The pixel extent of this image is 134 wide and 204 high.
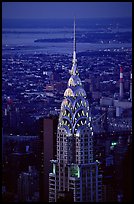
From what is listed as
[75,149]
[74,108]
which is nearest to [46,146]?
[75,149]

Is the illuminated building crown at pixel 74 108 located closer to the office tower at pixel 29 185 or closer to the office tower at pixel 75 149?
the office tower at pixel 75 149

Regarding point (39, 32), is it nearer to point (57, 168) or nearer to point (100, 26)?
point (100, 26)

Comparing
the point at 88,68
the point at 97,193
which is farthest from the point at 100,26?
the point at 97,193

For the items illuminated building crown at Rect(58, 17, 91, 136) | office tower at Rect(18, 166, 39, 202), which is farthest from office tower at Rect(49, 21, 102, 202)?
office tower at Rect(18, 166, 39, 202)

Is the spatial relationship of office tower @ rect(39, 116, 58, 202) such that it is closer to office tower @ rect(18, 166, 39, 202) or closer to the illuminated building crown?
office tower @ rect(18, 166, 39, 202)

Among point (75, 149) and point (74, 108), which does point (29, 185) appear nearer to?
point (75, 149)

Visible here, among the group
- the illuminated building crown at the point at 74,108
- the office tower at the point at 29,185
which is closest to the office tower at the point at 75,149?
the illuminated building crown at the point at 74,108
